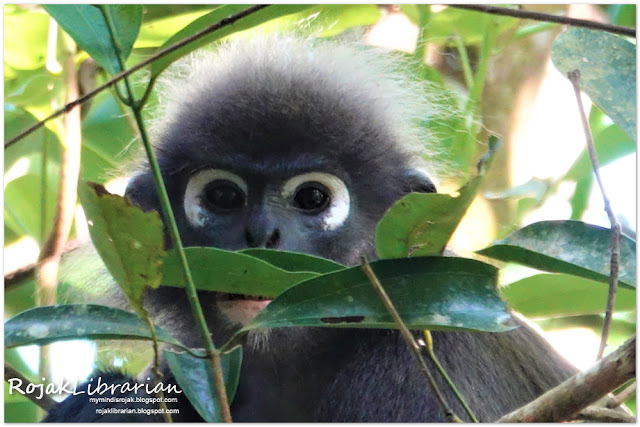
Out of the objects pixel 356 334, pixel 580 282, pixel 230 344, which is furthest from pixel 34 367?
pixel 580 282

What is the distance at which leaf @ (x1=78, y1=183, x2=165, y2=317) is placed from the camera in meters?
1.04

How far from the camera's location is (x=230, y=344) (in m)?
1.22

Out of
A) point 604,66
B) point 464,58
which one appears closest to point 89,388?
point 604,66

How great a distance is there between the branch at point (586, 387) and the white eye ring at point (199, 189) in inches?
44.0

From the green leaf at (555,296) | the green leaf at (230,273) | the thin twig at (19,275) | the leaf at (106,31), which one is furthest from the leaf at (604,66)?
the thin twig at (19,275)

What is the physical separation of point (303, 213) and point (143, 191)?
20.2 inches

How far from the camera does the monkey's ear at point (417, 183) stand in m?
2.16

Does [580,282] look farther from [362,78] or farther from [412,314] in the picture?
[412,314]

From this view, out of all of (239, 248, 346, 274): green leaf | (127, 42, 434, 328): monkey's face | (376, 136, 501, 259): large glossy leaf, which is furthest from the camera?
(127, 42, 434, 328): monkey's face

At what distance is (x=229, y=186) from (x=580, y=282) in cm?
83

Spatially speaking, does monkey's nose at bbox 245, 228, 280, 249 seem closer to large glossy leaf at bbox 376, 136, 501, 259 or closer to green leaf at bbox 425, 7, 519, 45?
large glossy leaf at bbox 376, 136, 501, 259

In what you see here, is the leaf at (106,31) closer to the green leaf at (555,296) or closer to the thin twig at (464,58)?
the green leaf at (555,296)

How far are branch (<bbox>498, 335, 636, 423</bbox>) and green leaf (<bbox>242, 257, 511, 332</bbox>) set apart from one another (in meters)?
0.17

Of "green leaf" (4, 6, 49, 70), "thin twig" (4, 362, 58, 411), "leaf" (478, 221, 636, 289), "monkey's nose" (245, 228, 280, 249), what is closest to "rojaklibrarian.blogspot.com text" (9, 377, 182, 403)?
"thin twig" (4, 362, 58, 411)
